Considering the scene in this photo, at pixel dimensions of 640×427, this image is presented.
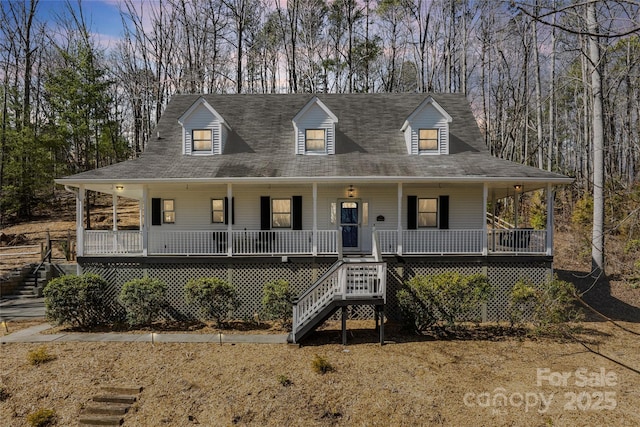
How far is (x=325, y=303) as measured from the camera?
10.7 meters

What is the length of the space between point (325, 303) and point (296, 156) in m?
6.79

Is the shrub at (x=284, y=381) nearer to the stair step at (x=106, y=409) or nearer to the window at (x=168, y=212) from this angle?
the stair step at (x=106, y=409)

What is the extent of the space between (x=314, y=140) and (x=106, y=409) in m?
11.4

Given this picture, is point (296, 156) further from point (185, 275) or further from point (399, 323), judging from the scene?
point (399, 323)

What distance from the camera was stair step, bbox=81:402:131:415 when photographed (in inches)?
301

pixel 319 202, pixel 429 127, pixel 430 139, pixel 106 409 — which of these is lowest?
pixel 106 409

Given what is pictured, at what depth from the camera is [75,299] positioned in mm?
11352

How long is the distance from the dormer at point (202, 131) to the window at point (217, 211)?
2134 millimetres

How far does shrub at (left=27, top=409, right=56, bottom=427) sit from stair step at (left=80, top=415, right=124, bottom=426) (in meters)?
Result: 0.60

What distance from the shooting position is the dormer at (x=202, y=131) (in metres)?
15.3

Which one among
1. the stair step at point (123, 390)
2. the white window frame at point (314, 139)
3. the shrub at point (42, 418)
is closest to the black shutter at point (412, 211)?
the white window frame at point (314, 139)

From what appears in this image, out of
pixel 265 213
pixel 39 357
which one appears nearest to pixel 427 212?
pixel 265 213

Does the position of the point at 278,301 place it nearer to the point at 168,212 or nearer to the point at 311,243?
the point at 311,243

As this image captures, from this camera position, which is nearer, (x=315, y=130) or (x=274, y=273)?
(x=274, y=273)
